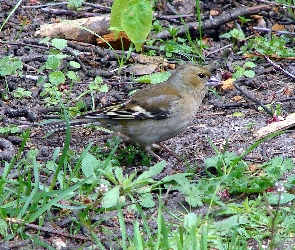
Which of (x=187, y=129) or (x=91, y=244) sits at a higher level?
(x=91, y=244)

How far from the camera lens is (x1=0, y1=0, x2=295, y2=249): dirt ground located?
21.4 ft

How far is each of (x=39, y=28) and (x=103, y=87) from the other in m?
1.54

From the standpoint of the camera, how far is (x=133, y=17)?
6.51 m

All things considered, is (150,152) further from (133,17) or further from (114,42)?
(114,42)

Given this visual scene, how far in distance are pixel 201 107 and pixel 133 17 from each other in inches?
61.7

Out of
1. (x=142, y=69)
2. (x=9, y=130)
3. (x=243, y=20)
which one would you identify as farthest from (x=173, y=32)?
(x=9, y=130)

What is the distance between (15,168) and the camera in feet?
19.4

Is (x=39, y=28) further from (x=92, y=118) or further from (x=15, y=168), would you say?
(x=15, y=168)

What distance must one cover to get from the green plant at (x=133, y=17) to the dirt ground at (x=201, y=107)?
42.9 inches

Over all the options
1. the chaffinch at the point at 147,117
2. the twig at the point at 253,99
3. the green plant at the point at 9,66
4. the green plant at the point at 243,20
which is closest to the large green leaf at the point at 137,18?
the chaffinch at the point at 147,117

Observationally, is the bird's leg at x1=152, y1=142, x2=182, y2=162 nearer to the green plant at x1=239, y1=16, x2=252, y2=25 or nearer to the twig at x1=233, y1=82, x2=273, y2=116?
the twig at x1=233, y1=82, x2=273, y2=116

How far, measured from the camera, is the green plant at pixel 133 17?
21.2 ft

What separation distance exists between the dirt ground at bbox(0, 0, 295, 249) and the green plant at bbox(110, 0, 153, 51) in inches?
42.9

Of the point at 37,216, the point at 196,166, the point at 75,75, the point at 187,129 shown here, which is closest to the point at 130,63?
the point at 75,75
